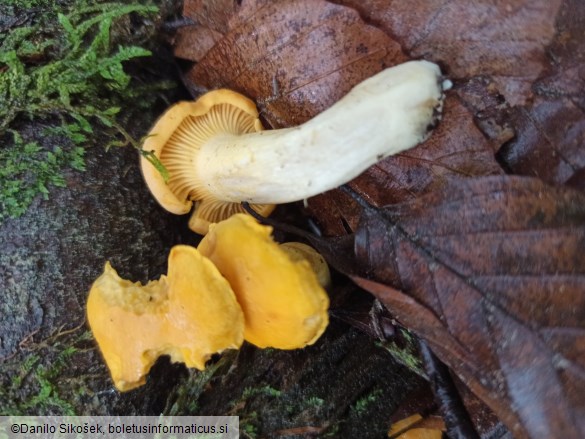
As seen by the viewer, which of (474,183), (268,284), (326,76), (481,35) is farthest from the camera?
(326,76)

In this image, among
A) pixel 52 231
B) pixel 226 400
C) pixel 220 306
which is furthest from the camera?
pixel 226 400

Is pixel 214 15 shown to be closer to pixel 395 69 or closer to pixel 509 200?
pixel 395 69

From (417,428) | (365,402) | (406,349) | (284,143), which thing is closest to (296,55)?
(284,143)

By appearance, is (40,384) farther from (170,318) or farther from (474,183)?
(474,183)

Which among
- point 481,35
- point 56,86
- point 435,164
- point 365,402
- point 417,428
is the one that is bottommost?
point 417,428

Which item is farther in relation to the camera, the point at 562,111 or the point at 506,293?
the point at 562,111

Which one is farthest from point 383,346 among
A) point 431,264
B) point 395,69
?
point 395,69
